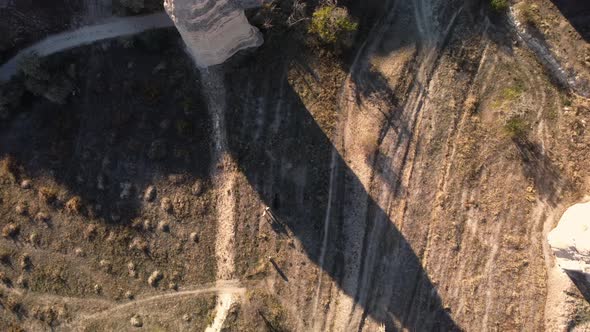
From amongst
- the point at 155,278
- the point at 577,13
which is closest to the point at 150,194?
the point at 155,278

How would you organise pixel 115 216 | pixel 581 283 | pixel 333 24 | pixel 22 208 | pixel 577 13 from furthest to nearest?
1. pixel 22 208
2. pixel 115 216
3. pixel 577 13
4. pixel 333 24
5. pixel 581 283

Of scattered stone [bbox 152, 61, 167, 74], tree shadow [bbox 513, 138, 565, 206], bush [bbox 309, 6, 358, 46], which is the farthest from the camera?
scattered stone [bbox 152, 61, 167, 74]

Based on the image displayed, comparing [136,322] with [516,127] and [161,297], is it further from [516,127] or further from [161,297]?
[516,127]

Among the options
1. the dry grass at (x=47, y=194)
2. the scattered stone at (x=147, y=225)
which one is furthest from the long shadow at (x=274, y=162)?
the scattered stone at (x=147, y=225)

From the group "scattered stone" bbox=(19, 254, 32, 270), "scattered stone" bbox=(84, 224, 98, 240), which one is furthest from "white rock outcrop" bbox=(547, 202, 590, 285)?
"scattered stone" bbox=(19, 254, 32, 270)

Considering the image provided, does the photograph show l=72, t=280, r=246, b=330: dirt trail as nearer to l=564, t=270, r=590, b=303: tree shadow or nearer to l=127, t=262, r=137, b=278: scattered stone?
l=127, t=262, r=137, b=278: scattered stone

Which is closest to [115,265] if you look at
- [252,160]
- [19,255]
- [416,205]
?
[19,255]

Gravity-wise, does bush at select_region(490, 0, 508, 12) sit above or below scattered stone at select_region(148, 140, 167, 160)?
above
